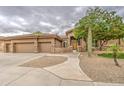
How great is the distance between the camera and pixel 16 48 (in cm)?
2550

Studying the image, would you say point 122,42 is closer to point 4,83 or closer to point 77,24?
point 77,24

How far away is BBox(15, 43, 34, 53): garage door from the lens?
80.1 feet

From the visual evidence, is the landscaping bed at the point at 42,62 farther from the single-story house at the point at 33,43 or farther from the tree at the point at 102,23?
the single-story house at the point at 33,43

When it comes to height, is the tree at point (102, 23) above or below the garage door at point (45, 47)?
above

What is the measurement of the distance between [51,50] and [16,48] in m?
7.11

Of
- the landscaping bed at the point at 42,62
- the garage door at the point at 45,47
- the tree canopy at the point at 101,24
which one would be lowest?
the landscaping bed at the point at 42,62

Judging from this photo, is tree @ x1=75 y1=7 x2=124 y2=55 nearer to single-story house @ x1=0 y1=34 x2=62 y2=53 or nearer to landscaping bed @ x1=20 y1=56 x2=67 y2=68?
single-story house @ x1=0 y1=34 x2=62 y2=53

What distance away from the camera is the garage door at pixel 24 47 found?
24.4m

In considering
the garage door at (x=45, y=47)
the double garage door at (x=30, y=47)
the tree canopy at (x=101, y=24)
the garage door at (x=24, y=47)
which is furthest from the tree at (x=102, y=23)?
the garage door at (x=24, y=47)

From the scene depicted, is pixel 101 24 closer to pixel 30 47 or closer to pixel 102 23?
pixel 102 23

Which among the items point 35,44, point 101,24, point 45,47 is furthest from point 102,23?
point 35,44

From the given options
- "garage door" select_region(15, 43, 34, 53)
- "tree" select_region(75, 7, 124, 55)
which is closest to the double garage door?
"garage door" select_region(15, 43, 34, 53)
